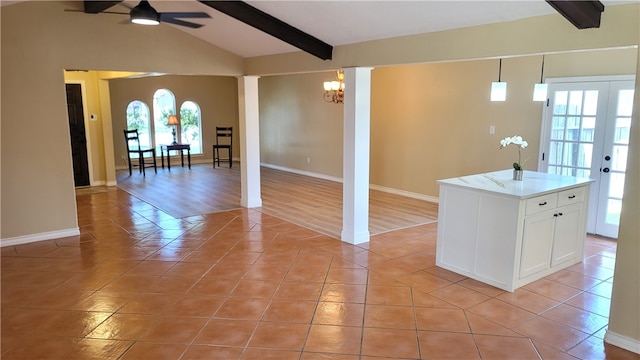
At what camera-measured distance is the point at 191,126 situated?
11.5 m

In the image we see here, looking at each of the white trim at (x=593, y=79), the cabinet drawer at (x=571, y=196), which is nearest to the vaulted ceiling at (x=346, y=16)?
the cabinet drawer at (x=571, y=196)

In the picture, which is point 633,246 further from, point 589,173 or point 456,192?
point 589,173

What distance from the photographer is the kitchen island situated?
359cm

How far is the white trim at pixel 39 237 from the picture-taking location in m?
4.85

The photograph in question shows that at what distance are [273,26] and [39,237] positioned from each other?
361 cm

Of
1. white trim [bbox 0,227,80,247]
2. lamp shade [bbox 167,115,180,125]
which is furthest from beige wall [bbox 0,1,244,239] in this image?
lamp shade [bbox 167,115,180,125]

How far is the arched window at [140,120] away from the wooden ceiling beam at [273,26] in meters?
7.20

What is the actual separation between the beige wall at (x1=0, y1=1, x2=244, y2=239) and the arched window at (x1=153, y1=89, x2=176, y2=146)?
5.66m

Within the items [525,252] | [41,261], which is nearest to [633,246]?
[525,252]

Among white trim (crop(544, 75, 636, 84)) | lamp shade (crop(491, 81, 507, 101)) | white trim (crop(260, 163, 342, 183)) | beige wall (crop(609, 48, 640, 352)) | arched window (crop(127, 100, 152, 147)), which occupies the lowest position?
white trim (crop(260, 163, 342, 183))

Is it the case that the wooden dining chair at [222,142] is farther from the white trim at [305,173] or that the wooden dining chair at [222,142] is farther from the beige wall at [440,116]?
the beige wall at [440,116]

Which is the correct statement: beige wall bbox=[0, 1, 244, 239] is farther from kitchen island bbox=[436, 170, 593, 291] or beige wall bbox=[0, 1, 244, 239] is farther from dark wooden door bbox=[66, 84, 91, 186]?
kitchen island bbox=[436, 170, 593, 291]

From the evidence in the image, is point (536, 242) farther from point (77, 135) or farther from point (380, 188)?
point (77, 135)

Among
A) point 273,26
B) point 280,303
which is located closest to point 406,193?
point 273,26
